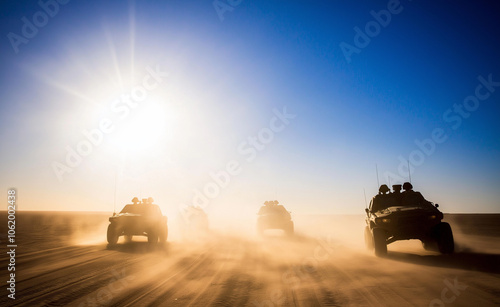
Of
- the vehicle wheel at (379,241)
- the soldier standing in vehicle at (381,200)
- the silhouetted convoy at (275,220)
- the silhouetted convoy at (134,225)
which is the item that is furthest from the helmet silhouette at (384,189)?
the silhouetted convoy at (134,225)

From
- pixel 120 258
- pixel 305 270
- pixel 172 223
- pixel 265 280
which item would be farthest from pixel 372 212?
pixel 172 223

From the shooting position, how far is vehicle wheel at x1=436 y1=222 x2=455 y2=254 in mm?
9102

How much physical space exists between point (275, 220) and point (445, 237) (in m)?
10.4

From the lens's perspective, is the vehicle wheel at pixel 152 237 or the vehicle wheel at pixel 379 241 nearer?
the vehicle wheel at pixel 379 241

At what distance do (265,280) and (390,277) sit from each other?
Result: 2.81 metres

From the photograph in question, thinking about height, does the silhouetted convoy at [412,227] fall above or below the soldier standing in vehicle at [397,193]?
below

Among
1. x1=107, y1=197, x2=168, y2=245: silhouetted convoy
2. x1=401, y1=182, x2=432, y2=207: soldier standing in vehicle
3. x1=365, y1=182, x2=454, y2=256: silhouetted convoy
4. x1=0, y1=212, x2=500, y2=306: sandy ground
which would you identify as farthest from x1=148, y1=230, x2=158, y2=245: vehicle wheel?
x1=401, y1=182, x2=432, y2=207: soldier standing in vehicle

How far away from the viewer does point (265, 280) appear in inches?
262

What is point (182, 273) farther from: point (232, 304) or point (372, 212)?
point (372, 212)

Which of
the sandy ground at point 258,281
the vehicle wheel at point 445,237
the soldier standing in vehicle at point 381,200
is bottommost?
the sandy ground at point 258,281

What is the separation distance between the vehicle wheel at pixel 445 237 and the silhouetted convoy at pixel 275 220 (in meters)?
10.1

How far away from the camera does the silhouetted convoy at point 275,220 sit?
18344 millimetres

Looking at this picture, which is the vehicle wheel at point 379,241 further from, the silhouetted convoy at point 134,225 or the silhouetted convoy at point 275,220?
the silhouetted convoy at point 134,225

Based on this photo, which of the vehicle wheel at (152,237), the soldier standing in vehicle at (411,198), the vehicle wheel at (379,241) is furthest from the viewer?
the vehicle wheel at (152,237)
